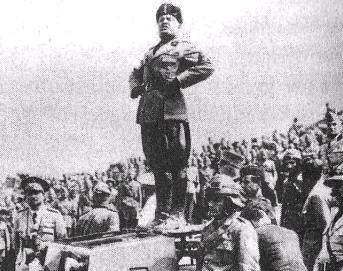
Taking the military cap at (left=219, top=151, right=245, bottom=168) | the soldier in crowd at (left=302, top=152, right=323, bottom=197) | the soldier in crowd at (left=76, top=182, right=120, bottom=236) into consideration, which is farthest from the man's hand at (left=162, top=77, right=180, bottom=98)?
the military cap at (left=219, top=151, right=245, bottom=168)

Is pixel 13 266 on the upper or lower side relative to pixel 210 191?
lower

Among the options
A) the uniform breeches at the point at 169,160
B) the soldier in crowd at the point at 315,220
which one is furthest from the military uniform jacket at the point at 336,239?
the uniform breeches at the point at 169,160

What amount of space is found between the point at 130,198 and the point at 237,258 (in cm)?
551

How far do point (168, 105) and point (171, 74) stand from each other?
356 mm

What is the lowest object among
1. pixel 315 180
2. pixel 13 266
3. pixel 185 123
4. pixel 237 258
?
pixel 13 266

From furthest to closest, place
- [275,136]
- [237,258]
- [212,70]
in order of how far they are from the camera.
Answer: [275,136], [212,70], [237,258]

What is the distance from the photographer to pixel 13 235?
285 inches

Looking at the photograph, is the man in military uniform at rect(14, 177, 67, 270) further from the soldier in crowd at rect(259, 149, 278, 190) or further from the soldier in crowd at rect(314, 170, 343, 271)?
the soldier in crowd at rect(259, 149, 278, 190)

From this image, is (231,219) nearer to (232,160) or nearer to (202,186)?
(232,160)

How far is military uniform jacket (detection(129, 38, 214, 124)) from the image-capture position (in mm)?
5832

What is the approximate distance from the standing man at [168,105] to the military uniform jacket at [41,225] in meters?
1.58

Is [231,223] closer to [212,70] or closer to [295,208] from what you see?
[212,70]

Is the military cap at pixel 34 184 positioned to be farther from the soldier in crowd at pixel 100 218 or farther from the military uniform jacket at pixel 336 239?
the military uniform jacket at pixel 336 239

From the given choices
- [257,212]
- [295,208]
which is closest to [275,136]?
[295,208]
